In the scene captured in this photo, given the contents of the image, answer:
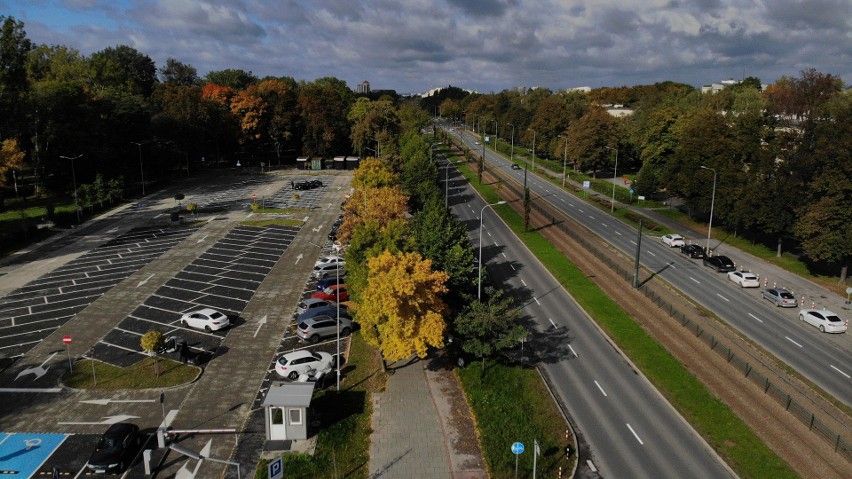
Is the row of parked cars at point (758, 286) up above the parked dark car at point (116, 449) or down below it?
above

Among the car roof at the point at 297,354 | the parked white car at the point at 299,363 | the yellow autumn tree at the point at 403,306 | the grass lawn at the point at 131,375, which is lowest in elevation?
the grass lawn at the point at 131,375

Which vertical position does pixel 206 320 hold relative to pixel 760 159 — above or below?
below

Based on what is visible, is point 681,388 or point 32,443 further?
point 681,388

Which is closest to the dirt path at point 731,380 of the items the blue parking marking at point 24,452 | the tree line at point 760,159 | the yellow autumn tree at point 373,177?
the tree line at point 760,159

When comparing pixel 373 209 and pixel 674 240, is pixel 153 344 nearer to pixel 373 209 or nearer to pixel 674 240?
pixel 373 209

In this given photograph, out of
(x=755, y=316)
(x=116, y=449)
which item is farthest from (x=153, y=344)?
(x=755, y=316)

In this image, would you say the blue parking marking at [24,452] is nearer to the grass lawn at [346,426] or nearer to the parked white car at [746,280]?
the grass lawn at [346,426]

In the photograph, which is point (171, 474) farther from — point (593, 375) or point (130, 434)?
point (593, 375)
